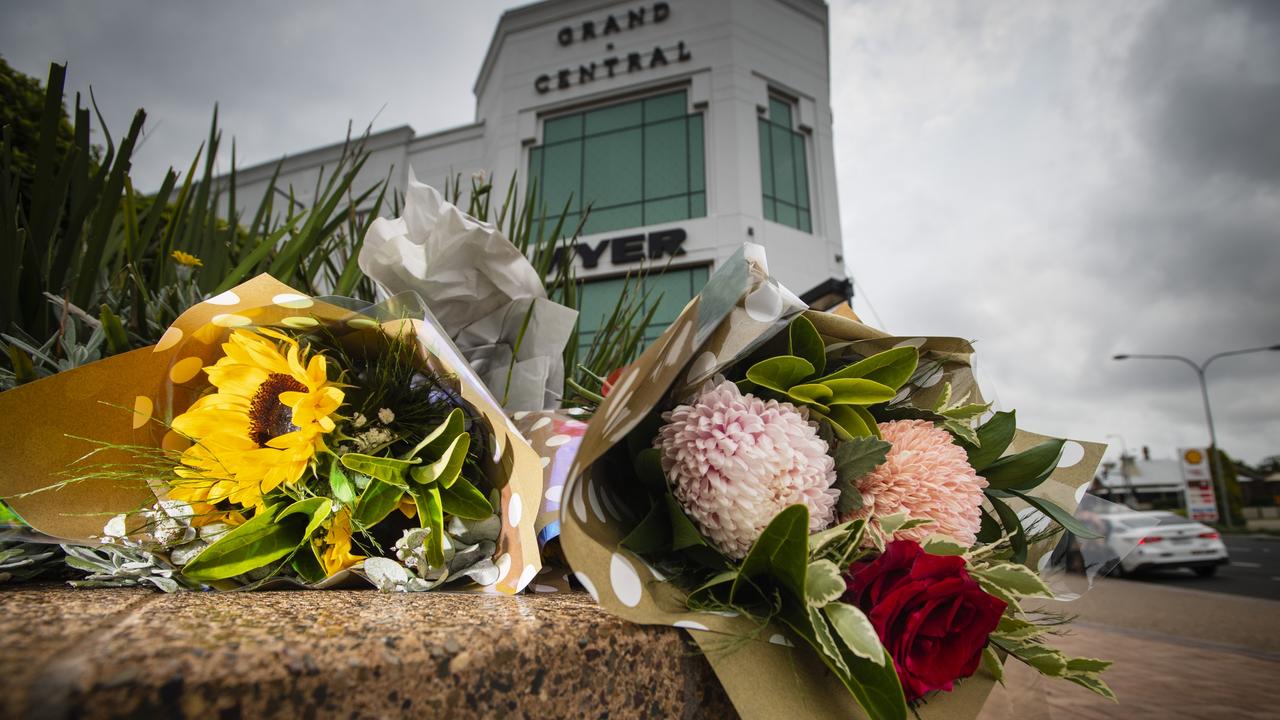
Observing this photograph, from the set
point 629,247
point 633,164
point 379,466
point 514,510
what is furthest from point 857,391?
point 633,164

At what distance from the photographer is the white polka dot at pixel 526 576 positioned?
0.54 m

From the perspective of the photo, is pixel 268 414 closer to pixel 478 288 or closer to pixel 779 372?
Answer: pixel 478 288

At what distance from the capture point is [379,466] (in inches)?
21.5

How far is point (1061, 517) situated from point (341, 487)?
80 cm

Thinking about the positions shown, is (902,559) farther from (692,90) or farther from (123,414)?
(692,90)

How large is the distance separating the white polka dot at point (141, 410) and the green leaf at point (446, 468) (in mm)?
280

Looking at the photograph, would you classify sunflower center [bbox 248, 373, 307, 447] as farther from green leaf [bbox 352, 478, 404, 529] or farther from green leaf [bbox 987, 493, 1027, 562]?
green leaf [bbox 987, 493, 1027, 562]

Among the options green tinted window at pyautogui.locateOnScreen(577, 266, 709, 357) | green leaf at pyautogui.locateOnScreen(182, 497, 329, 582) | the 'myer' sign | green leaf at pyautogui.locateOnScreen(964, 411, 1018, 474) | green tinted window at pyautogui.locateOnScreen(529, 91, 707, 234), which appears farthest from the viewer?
green tinted window at pyautogui.locateOnScreen(529, 91, 707, 234)

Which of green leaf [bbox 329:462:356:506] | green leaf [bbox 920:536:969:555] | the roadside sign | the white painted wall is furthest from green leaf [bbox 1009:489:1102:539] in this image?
the roadside sign

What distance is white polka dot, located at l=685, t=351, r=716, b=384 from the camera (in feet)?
1.78

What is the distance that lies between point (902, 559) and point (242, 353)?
0.65 metres

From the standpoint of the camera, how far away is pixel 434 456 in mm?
591

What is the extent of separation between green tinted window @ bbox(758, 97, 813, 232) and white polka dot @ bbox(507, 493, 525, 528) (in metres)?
9.32

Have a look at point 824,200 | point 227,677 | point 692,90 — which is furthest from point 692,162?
point 227,677
